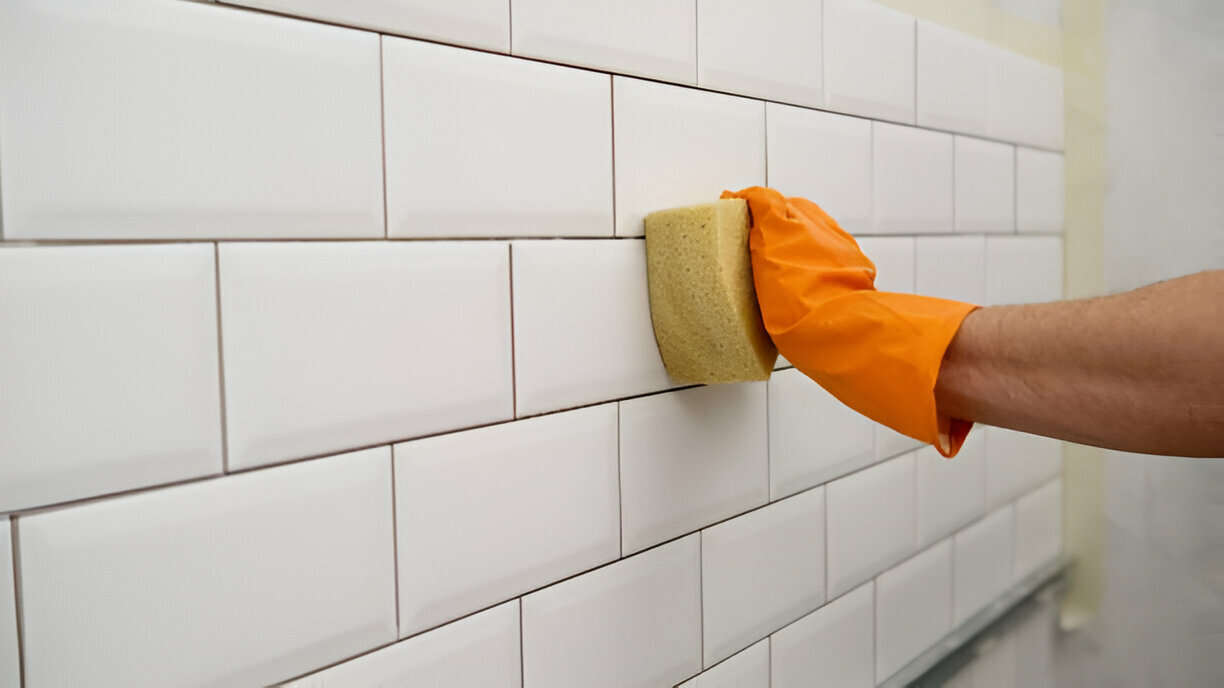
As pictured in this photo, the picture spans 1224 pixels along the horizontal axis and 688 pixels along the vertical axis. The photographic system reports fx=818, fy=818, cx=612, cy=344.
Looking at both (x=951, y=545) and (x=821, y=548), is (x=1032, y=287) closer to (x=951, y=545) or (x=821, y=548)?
(x=951, y=545)

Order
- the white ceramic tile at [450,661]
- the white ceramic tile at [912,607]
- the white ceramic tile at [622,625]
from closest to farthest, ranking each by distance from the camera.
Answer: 1. the white ceramic tile at [450,661]
2. the white ceramic tile at [622,625]
3. the white ceramic tile at [912,607]

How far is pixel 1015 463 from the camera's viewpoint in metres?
1.24

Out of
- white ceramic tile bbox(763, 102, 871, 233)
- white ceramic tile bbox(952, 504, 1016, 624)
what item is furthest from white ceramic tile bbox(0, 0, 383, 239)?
white ceramic tile bbox(952, 504, 1016, 624)

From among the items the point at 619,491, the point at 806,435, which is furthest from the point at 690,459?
the point at 806,435

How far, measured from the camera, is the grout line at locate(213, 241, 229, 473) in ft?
1.46

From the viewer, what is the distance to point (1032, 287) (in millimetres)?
1256

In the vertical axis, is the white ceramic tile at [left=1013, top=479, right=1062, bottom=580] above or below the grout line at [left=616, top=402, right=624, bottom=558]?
below

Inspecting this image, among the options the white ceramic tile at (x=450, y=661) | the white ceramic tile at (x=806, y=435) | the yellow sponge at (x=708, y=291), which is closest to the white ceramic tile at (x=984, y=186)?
the white ceramic tile at (x=806, y=435)

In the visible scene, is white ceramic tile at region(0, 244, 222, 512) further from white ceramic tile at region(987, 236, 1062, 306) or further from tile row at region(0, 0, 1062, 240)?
white ceramic tile at region(987, 236, 1062, 306)

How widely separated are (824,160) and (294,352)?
600 millimetres

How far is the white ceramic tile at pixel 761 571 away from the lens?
2.49 ft

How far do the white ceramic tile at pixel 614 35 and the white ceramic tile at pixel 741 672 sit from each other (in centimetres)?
54

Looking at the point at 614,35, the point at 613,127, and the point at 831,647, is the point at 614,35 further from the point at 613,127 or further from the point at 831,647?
the point at 831,647

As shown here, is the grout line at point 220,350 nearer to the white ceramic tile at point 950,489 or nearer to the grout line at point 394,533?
the grout line at point 394,533
